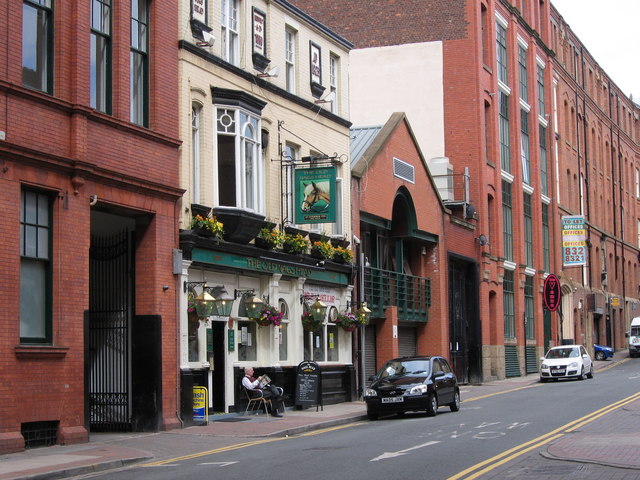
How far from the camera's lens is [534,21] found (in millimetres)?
56438

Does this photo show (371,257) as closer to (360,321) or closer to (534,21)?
(360,321)

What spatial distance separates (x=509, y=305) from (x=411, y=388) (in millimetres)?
25622

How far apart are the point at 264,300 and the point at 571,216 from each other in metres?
36.2

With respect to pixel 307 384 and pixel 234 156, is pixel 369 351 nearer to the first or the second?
pixel 307 384

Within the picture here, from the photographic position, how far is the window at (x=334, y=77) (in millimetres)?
32250

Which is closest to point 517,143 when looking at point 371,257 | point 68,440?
point 371,257

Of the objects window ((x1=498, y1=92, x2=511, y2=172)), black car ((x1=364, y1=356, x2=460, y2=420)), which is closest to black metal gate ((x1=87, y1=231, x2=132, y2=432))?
black car ((x1=364, y1=356, x2=460, y2=420))

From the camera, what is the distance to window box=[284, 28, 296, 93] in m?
29.3

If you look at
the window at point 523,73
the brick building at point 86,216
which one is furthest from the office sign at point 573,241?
the brick building at point 86,216

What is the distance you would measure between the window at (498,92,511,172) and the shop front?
19.7m

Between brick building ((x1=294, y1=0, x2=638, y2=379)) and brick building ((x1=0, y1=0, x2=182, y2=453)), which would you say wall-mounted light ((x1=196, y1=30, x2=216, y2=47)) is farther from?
brick building ((x1=294, y1=0, x2=638, y2=379))

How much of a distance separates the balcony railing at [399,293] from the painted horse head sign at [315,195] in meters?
6.57

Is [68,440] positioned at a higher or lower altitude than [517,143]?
lower

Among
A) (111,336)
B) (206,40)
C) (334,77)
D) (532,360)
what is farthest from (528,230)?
(111,336)
